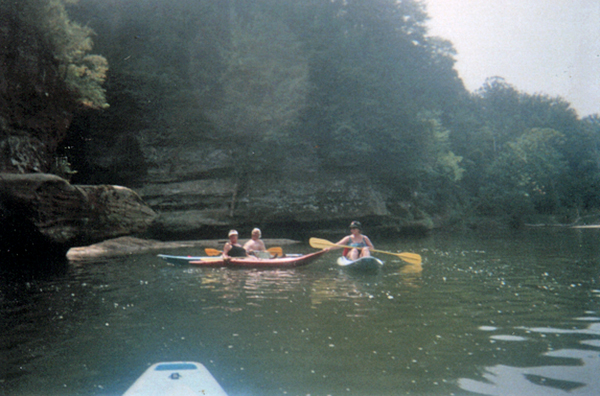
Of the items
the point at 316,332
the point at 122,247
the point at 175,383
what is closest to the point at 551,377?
the point at 316,332

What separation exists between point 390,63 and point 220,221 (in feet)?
44.3

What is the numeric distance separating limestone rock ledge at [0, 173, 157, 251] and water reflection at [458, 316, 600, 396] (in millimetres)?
9008

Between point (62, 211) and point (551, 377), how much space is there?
981 cm

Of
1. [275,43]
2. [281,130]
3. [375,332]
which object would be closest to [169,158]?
[281,130]

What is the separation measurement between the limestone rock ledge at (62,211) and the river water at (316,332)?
5.10 ft

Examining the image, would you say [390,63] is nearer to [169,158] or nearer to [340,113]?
[340,113]

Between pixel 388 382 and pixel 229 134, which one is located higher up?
pixel 229 134

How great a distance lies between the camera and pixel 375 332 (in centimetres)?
465

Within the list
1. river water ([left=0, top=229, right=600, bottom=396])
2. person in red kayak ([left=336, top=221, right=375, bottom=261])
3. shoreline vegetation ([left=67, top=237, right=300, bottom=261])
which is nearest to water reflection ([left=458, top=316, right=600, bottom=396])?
river water ([left=0, top=229, right=600, bottom=396])

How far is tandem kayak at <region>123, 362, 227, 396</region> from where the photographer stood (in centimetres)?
256

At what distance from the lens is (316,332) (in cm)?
471

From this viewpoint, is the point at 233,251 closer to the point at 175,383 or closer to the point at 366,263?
the point at 366,263

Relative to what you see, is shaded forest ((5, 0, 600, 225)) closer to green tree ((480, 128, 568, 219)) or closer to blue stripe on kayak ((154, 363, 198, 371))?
green tree ((480, 128, 568, 219))

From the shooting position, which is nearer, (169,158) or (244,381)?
(244,381)
